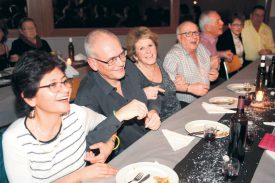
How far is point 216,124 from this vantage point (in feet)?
5.55

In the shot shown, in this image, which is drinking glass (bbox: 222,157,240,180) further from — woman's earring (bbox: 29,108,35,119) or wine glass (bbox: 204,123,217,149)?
woman's earring (bbox: 29,108,35,119)

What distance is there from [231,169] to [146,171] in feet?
1.18

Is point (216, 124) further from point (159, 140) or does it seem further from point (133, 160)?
point (133, 160)

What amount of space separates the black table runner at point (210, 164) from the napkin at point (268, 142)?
25 mm

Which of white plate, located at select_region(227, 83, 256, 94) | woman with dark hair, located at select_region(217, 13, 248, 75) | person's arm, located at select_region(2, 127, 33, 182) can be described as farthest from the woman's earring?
woman with dark hair, located at select_region(217, 13, 248, 75)

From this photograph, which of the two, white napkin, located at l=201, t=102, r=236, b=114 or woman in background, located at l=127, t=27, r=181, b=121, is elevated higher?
woman in background, located at l=127, t=27, r=181, b=121

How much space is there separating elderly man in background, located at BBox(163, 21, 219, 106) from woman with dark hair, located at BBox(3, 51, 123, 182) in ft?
4.46

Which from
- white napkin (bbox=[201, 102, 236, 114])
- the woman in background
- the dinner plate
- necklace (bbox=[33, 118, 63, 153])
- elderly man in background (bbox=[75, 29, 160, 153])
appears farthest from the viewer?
the woman in background

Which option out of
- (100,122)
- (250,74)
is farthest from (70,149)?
(250,74)

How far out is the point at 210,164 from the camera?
Answer: 4.25 feet

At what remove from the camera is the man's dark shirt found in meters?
1.58

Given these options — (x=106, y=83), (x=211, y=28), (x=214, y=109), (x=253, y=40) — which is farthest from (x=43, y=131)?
(x=253, y=40)

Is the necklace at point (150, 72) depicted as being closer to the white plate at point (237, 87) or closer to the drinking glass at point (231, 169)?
the white plate at point (237, 87)

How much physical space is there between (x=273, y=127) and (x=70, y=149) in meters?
1.19
